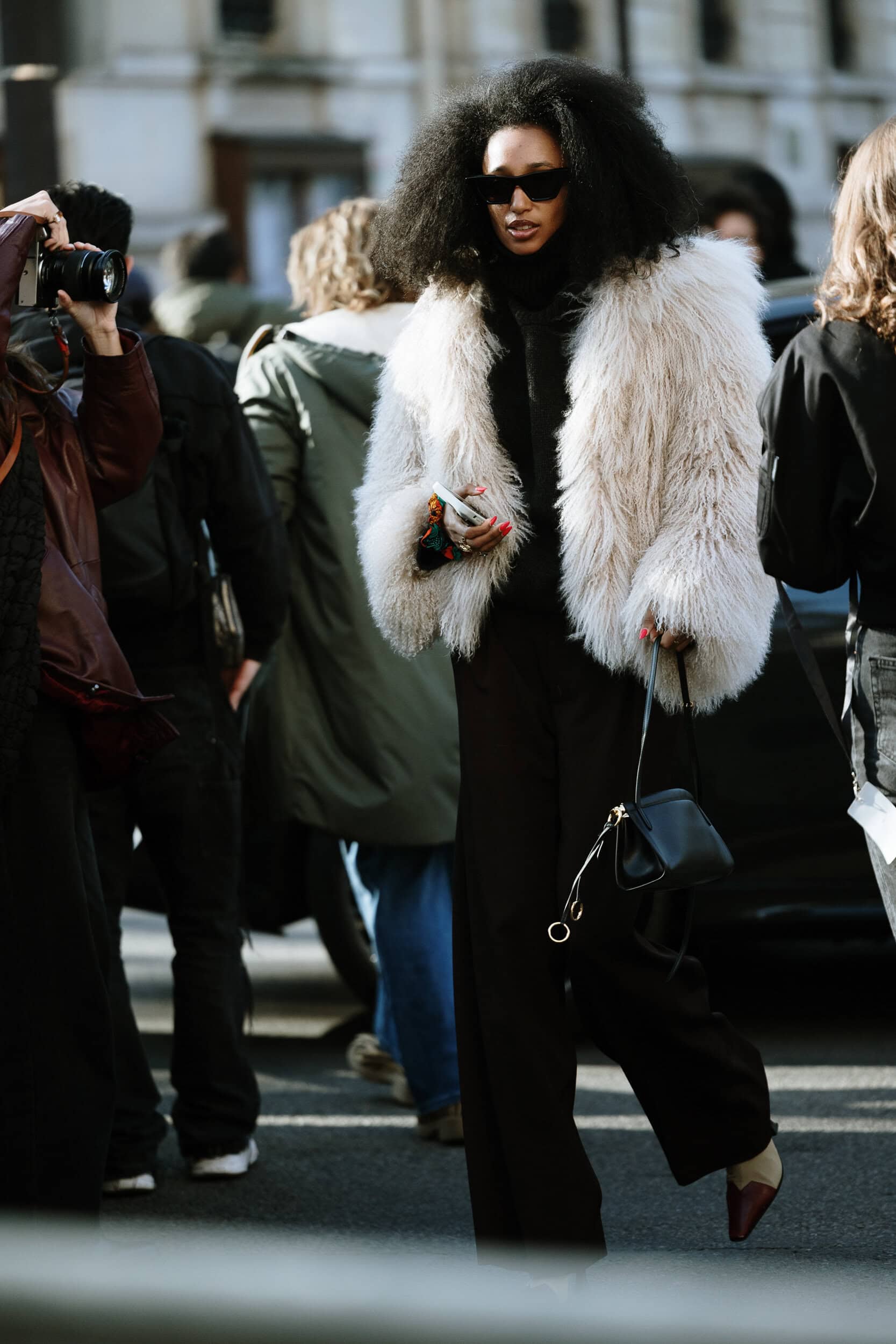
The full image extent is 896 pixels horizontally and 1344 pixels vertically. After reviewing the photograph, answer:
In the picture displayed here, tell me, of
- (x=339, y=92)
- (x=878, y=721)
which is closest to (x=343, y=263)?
(x=878, y=721)

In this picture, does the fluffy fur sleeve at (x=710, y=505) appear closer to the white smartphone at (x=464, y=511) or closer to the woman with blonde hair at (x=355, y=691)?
the white smartphone at (x=464, y=511)

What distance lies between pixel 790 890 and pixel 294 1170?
4.73ft

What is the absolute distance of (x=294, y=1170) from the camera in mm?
3955

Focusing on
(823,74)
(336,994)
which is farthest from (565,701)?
(823,74)

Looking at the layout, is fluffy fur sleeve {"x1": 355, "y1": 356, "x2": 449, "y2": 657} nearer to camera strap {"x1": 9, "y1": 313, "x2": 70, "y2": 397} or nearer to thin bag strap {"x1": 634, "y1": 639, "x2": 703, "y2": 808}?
thin bag strap {"x1": 634, "y1": 639, "x2": 703, "y2": 808}

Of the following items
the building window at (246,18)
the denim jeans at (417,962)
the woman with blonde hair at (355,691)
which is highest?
the building window at (246,18)

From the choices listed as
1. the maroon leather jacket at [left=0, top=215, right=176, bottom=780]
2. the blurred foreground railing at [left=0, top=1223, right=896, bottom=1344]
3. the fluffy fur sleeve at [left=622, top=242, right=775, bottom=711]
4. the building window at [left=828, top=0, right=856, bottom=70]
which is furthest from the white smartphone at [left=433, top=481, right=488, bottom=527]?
the building window at [left=828, top=0, right=856, bottom=70]

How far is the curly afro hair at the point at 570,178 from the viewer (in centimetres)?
296

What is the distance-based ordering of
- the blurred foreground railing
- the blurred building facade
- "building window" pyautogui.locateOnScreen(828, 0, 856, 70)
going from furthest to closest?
"building window" pyautogui.locateOnScreen(828, 0, 856, 70) < the blurred building facade < the blurred foreground railing

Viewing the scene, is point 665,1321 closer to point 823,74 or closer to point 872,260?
point 872,260

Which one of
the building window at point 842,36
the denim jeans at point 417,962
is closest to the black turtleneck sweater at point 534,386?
the denim jeans at point 417,962

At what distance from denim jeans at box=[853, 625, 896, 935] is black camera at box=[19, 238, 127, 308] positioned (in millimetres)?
1315

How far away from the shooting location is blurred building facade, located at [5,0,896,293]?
22.9 metres

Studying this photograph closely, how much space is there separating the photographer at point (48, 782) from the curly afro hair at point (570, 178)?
1.91 feet
